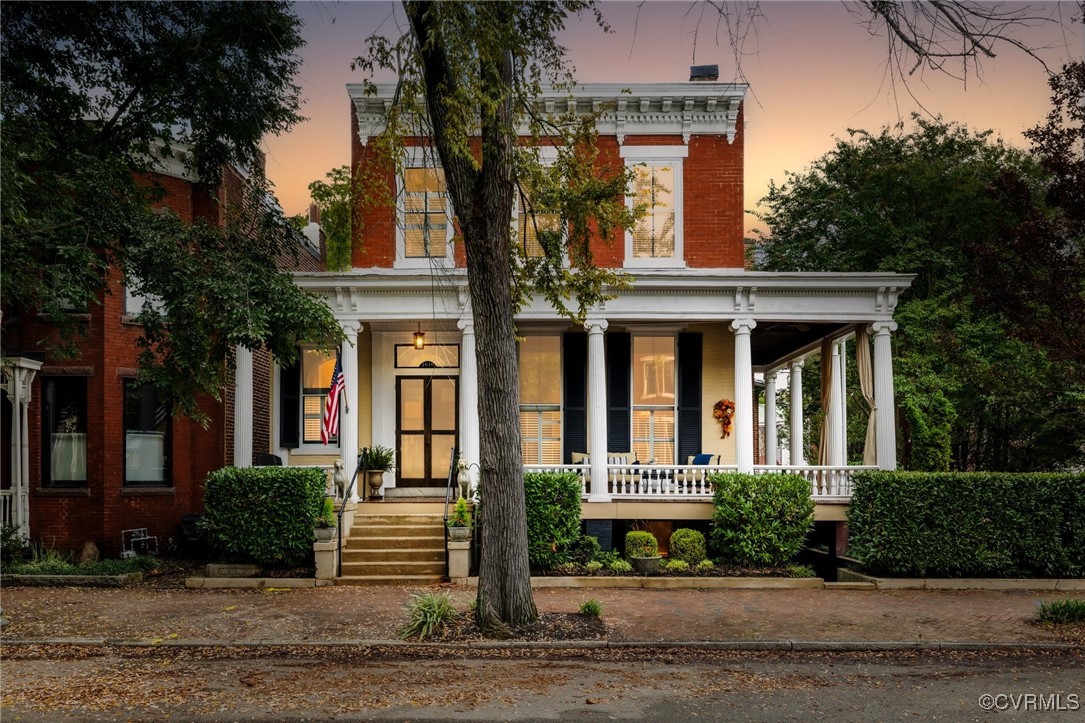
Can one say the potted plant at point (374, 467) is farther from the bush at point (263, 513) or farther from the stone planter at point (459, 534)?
the stone planter at point (459, 534)

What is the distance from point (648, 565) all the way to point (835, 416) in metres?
Result: 6.43

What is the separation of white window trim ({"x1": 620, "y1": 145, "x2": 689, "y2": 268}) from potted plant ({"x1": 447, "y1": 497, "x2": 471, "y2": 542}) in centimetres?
639

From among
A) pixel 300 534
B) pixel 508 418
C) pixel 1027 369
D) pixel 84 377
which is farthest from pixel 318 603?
→ pixel 1027 369

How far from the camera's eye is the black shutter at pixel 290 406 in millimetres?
17922

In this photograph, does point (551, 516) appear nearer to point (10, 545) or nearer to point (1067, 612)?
point (1067, 612)

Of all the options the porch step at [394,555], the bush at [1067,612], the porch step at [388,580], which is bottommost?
the porch step at [388,580]

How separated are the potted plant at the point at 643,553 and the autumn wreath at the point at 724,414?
14.3 feet

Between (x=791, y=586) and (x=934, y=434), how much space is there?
6555 millimetres

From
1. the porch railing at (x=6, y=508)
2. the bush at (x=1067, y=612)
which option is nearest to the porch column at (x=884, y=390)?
the bush at (x=1067, y=612)

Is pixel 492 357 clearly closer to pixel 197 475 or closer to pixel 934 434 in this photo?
pixel 197 475

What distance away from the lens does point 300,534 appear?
14.0m

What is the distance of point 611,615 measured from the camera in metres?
11.3

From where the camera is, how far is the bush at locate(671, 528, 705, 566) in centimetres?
1467

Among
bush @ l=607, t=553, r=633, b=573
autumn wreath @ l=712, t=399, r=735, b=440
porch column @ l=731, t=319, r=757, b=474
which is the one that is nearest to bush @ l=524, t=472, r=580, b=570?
bush @ l=607, t=553, r=633, b=573
